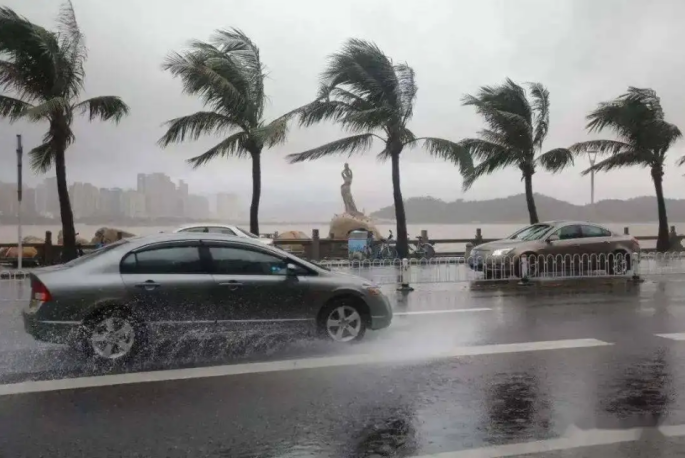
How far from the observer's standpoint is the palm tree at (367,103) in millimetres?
22422

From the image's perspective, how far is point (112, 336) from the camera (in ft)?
24.1

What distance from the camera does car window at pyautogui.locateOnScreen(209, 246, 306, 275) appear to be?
7883 mm

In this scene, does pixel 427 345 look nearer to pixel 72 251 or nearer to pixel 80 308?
pixel 80 308

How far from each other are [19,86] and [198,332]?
628 inches

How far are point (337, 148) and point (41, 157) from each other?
9.63 meters

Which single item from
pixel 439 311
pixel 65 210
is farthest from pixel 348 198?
pixel 439 311

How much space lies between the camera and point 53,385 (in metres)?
6.41

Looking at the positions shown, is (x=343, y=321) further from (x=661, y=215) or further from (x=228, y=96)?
Answer: (x=661, y=215)

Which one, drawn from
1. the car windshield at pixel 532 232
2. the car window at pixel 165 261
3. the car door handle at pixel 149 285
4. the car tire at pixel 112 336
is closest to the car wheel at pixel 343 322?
the car window at pixel 165 261

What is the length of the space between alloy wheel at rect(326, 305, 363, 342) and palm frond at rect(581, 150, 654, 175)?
23.7 meters

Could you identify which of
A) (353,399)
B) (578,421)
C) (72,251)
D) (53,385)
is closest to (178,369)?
(53,385)

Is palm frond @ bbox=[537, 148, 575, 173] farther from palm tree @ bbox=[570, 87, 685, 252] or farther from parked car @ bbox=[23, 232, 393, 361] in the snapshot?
parked car @ bbox=[23, 232, 393, 361]

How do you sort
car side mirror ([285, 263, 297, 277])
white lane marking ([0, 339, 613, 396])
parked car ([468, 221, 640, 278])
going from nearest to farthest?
white lane marking ([0, 339, 613, 396]), car side mirror ([285, 263, 297, 277]), parked car ([468, 221, 640, 278])

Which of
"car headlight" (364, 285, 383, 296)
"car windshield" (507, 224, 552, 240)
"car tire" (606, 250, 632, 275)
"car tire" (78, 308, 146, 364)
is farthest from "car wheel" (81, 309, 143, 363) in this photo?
"car tire" (606, 250, 632, 275)
